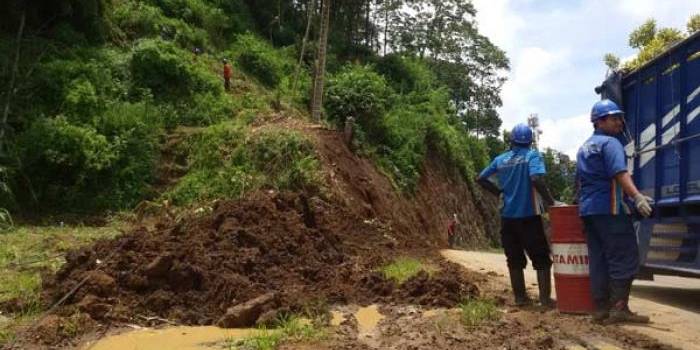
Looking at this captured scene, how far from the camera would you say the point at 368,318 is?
581 cm

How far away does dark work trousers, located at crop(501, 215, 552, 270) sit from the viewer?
238 inches

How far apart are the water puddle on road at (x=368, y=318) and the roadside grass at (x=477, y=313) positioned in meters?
0.75

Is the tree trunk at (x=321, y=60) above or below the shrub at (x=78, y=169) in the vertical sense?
above

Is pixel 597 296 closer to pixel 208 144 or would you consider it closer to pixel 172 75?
pixel 208 144

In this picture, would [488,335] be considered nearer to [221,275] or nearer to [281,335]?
[281,335]

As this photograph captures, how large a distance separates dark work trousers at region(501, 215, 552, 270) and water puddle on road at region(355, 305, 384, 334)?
139 centimetres

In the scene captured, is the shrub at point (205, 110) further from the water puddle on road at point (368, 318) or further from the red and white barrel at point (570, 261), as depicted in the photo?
the red and white barrel at point (570, 261)

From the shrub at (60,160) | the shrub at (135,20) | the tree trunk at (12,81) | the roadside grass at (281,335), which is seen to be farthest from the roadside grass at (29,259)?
the shrub at (135,20)

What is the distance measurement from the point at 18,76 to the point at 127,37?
569 cm

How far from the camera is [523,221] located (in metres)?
6.09

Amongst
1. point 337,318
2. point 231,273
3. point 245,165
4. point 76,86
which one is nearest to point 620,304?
point 337,318

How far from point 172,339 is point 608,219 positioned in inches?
142

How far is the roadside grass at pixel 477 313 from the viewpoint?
199 inches

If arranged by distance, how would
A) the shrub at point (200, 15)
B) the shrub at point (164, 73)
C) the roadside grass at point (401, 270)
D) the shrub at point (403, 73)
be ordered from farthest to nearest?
1. the shrub at point (403, 73)
2. the shrub at point (200, 15)
3. the shrub at point (164, 73)
4. the roadside grass at point (401, 270)
